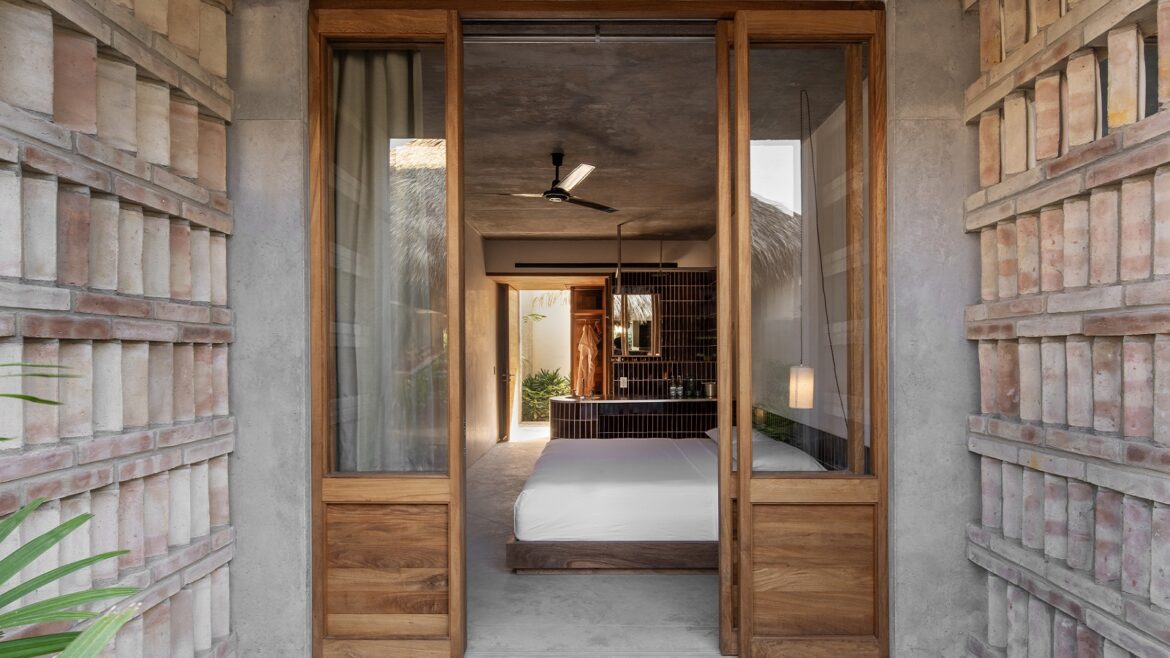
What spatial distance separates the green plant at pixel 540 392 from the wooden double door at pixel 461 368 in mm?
9662

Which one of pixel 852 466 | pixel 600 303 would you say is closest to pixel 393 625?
pixel 852 466

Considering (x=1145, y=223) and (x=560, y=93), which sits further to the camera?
(x=560, y=93)

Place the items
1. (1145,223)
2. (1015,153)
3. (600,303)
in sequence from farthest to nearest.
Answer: (600,303), (1015,153), (1145,223)

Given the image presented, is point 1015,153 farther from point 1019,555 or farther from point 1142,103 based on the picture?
point 1019,555

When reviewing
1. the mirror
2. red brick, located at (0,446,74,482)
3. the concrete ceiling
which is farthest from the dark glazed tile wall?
red brick, located at (0,446,74,482)

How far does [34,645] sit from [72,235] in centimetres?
122

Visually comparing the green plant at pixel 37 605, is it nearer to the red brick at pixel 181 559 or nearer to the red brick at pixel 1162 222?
the red brick at pixel 181 559

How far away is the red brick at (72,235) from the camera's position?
1.83 m

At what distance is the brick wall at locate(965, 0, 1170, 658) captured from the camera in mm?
1829

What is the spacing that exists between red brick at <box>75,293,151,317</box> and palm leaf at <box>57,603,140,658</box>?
1.28 meters

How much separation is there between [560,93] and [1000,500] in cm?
311

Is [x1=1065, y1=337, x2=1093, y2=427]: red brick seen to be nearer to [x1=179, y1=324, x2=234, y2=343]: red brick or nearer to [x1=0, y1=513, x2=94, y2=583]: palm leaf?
[x1=0, y1=513, x2=94, y2=583]: palm leaf

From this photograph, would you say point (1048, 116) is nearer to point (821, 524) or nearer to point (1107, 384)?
point (1107, 384)

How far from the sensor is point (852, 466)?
276 centimetres
